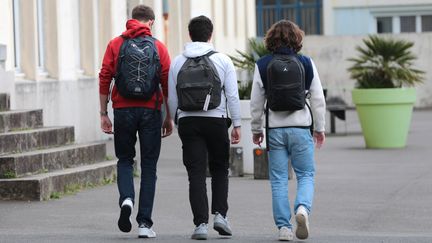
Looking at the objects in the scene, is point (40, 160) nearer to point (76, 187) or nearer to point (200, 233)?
point (76, 187)

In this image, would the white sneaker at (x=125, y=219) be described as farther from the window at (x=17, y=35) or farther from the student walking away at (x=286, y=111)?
the window at (x=17, y=35)

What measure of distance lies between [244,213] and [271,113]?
95.8 inches

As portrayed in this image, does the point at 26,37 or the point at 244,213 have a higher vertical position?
the point at 26,37

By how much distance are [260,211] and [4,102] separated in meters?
4.06

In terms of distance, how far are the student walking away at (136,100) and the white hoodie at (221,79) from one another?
124 millimetres

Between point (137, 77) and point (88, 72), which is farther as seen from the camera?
point (88, 72)

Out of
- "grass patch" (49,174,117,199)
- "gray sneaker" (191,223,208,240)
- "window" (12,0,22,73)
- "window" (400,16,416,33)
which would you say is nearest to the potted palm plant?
"window" (12,0,22,73)

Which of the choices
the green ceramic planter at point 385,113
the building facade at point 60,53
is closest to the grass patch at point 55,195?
the building facade at point 60,53

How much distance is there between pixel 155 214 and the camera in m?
12.8

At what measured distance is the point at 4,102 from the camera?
15875mm

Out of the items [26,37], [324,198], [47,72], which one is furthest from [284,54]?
[47,72]

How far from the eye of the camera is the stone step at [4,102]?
15.8 m

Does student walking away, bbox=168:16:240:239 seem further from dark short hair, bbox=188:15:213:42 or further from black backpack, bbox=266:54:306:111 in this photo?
black backpack, bbox=266:54:306:111

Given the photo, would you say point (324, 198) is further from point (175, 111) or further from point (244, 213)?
point (175, 111)
